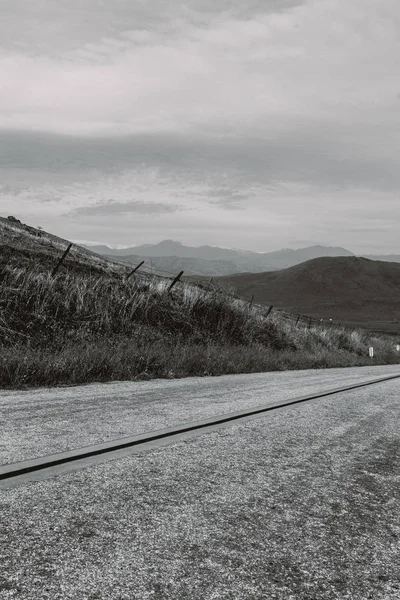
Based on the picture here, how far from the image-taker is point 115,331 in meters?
15.8

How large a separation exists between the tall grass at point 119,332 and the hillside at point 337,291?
365ft

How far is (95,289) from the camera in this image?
16.9 meters

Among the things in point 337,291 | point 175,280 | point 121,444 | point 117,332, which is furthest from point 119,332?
point 337,291

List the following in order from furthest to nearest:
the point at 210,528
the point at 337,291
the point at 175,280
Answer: the point at 337,291 < the point at 175,280 < the point at 210,528

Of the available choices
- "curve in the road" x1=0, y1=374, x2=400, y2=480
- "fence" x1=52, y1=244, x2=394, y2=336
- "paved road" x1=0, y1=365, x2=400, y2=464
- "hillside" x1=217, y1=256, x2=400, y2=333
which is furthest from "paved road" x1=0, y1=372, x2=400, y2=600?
"hillside" x1=217, y1=256, x2=400, y2=333

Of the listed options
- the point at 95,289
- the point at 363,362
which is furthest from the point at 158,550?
the point at 363,362

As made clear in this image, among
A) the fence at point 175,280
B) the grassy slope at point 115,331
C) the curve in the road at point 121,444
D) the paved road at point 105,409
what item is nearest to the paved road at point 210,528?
the curve in the road at point 121,444

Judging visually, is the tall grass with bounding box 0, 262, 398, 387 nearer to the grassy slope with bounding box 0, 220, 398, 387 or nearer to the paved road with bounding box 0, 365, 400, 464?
the grassy slope with bounding box 0, 220, 398, 387

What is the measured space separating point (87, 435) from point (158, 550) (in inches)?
88.3

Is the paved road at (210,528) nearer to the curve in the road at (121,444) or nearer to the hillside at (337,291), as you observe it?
the curve in the road at (121,444)

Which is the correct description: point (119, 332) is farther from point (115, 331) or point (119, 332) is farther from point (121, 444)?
point (121, 444)

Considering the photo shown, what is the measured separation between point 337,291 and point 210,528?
582 feet

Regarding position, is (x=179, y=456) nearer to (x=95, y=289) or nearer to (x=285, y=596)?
(x=285, y=596)

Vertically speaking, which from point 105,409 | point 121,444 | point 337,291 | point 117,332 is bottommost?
point 117,332
